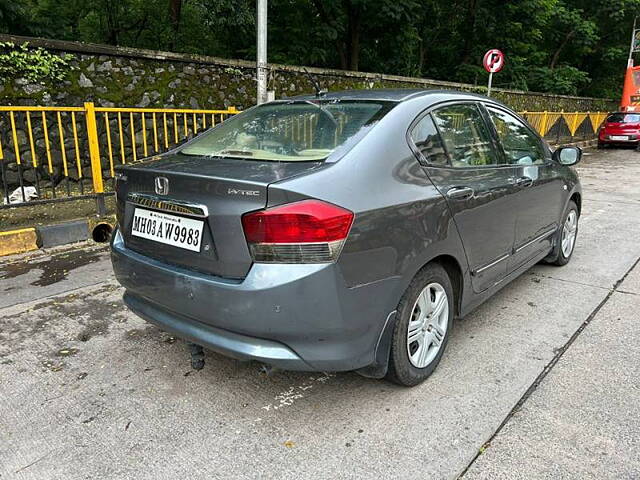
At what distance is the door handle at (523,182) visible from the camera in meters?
3.42

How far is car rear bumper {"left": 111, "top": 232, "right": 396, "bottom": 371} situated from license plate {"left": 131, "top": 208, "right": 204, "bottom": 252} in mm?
138

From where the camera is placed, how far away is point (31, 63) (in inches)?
245

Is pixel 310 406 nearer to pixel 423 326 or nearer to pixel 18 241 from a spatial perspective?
pixel 423 326

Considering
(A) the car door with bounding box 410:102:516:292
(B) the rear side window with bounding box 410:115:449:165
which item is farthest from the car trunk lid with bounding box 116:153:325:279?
(A) the car door with bounding box 410:102:516:292

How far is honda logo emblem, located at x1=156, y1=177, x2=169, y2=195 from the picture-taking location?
2381 millimetres

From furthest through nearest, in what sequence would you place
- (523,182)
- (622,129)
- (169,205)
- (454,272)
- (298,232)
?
1. (622,129)
2. (523,182)
3. (454,272)
4. (169,205)
5. (298,232)

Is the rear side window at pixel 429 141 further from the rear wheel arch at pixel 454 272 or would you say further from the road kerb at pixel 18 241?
the road kerb at pixel 18 241

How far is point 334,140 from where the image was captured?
2.52m

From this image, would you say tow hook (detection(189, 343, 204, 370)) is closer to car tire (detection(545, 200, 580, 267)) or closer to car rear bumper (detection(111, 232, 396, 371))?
car rear bumper (detection(111, 232, 396, 371))

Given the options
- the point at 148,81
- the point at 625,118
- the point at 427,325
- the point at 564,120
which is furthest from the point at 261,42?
the point at 625,118

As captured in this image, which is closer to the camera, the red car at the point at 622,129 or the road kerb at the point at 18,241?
the road kerb at the point at 18,241

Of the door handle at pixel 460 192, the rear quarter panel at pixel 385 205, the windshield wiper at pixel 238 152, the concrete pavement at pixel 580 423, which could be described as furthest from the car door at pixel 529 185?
the windshield wiper at pixel 238 152

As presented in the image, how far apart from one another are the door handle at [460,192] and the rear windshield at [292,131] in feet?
1.88

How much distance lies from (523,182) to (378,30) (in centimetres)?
1292
